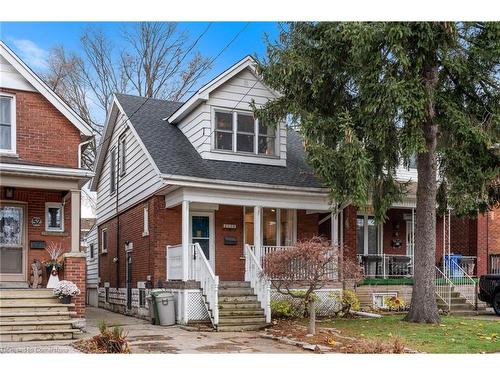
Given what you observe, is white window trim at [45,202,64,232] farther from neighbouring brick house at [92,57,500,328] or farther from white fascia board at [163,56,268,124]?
white fascia board at [163,56,268,124]

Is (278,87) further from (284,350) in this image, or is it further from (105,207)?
(105,207)

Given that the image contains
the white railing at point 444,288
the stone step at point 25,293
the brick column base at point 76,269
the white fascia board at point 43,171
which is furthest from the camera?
the white railing at point 444,288

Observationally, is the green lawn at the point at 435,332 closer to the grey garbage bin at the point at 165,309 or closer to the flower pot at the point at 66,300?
the grey garbage bin at the point at 165,309

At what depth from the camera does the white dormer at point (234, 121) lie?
16.0 m

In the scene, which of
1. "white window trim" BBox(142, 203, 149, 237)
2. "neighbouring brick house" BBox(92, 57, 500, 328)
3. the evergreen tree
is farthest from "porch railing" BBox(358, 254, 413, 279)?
"white window trim" BBox(142, 203, 149, 237)

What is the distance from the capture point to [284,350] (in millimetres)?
10531

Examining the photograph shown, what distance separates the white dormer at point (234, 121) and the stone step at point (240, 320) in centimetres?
438

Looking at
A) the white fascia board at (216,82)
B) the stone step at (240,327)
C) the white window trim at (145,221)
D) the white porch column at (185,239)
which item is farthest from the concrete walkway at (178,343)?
the white fascia board at (216,82)

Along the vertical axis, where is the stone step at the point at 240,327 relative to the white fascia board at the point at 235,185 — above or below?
below

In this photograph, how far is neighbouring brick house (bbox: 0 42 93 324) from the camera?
516 inches

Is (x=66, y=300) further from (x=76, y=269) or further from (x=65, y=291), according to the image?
(x=76, y=269)

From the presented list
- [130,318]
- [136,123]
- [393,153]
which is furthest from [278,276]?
[136,123]

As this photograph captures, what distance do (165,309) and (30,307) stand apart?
3.15m

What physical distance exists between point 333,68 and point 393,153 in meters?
2.36
